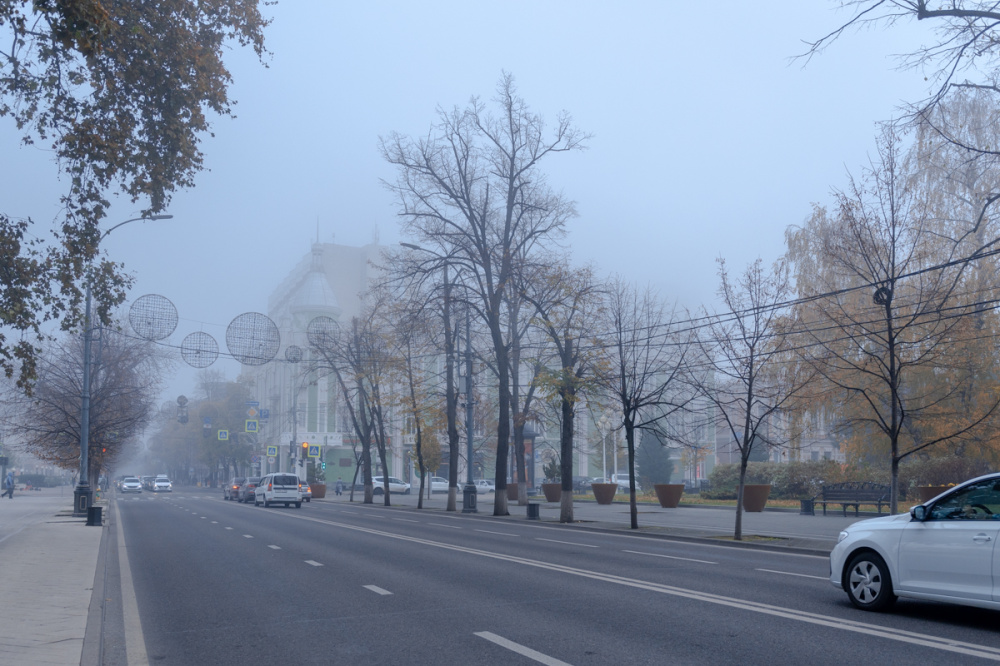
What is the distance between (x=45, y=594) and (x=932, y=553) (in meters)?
10.8

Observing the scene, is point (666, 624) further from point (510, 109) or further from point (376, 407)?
point (376, 407)

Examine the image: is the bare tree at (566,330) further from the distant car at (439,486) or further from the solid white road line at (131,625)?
the distant car at (439,486)

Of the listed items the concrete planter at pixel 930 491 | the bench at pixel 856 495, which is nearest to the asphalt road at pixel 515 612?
the concrete planter at pixel 930 491

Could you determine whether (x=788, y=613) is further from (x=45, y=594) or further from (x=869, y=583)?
(x=45, y=594)

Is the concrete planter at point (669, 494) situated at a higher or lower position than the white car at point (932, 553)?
lower

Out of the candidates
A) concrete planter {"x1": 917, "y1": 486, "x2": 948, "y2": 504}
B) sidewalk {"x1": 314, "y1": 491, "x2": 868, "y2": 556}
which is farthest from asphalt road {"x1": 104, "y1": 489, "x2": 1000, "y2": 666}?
concrete planter {"x1": 917, "y1": 486, "x2": 948, "y2": 504}

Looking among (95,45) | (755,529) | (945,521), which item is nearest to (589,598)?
(945,521)

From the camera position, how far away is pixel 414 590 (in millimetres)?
11531

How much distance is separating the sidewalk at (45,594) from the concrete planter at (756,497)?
22872 millimetres

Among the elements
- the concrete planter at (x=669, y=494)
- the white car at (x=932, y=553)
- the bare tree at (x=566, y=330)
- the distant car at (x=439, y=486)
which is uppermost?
the bare tree at (x=566, y=330)

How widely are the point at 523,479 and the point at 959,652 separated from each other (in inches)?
1388

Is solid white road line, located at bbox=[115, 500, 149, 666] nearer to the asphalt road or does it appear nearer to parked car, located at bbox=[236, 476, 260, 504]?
the asphalt road

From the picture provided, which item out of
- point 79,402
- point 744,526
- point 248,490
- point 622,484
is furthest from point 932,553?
point 622,484

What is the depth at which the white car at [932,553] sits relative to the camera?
8281mm
